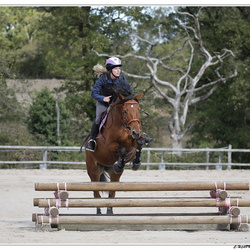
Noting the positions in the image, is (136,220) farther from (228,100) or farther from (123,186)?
(228,100)

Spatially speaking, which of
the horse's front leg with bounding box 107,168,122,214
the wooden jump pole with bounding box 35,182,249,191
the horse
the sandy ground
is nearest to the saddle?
the horse

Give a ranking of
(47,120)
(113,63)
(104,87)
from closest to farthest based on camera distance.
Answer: (113,63) < (104,87) < (47,120)

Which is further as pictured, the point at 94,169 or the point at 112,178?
the point at 94,169

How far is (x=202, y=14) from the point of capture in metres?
39.5

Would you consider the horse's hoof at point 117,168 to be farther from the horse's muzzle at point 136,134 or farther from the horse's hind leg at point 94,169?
the horse's hind leg at point 94,169

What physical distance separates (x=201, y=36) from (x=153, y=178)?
17.5 m

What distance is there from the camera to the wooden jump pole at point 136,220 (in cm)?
1001

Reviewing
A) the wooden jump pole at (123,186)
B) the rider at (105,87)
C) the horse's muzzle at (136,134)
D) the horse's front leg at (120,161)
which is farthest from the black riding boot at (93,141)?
the horse's muzzle at (136,134)

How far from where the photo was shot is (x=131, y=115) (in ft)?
33.3

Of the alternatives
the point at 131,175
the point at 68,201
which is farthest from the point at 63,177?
the point at 68,201

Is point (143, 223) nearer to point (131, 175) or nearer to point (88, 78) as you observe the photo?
point (131, 175)

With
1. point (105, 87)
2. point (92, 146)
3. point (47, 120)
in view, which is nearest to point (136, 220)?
point (92, 146)

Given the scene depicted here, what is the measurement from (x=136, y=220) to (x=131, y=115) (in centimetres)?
173

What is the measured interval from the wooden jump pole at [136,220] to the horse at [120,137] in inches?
39.0
